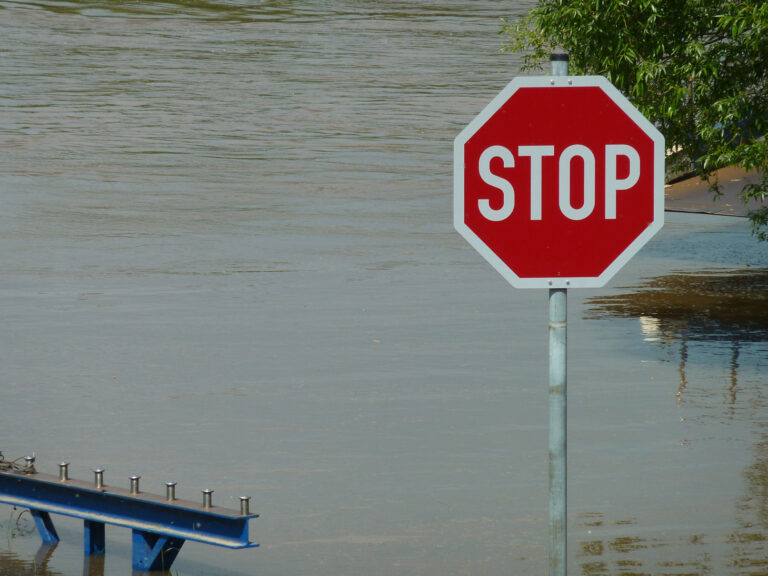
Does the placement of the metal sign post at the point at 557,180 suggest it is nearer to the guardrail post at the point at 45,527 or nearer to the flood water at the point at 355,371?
the flood water at the point at 355,371

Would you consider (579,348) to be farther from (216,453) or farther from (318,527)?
(318,527)

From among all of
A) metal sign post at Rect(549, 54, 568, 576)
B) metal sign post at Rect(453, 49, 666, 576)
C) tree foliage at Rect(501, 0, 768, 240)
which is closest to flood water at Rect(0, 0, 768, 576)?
tree foliage at Rect(501, 0, 768, 240)

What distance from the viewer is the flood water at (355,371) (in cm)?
815

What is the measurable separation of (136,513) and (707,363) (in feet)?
Answer: 25.3

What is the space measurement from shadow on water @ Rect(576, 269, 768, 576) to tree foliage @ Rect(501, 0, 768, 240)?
5.43 ft

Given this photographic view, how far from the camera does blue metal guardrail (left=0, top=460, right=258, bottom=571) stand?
6801mm

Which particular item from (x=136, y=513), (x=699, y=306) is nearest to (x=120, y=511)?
(x=136, y=513)

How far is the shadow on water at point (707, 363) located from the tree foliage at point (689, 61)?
1.65m

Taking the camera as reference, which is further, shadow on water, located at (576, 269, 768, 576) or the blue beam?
shadow on water, located at (576, 269, 768, 576)

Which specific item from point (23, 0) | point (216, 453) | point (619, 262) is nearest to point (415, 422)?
point (216, 453)

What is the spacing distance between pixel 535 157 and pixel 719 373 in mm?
9159

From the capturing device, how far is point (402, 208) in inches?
1058

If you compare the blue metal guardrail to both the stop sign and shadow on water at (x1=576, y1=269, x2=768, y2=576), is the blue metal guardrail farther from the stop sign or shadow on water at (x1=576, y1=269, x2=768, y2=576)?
the stop sign

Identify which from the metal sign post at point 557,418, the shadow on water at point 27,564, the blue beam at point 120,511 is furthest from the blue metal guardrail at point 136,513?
the metal sign post at point 557,418
